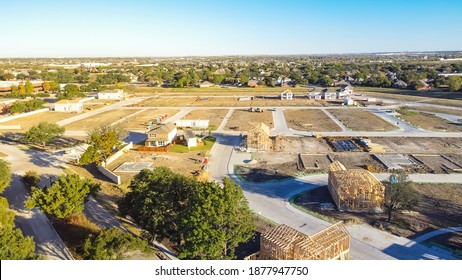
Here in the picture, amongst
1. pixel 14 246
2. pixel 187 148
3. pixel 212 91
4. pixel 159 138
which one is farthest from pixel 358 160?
pixel 212 91

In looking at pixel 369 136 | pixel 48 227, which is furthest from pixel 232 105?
pixel 48 227

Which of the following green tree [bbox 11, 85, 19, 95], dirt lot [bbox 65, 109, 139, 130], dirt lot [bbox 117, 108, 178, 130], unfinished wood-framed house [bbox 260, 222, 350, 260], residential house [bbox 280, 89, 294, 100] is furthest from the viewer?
green tree [bbox 11, 85, 19, 95]

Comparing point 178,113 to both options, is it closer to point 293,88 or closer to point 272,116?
point 272,116

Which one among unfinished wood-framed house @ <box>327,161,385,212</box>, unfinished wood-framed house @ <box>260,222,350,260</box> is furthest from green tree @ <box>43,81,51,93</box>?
unfinished wood-framed house @ <box>260,222,350,260</box>

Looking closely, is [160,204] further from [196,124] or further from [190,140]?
[196,124]

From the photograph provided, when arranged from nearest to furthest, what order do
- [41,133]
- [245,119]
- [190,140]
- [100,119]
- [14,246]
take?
[14,246] < [41,133] < [190,140] < [245,119] < [100,119]

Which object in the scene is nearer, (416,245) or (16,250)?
(16,250)

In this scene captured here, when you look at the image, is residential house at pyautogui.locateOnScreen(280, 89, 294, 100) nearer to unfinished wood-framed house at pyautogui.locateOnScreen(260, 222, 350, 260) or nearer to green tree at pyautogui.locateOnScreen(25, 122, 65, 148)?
green tree at pyautogui.locateOnScreen(25, 122, 65, 148)
